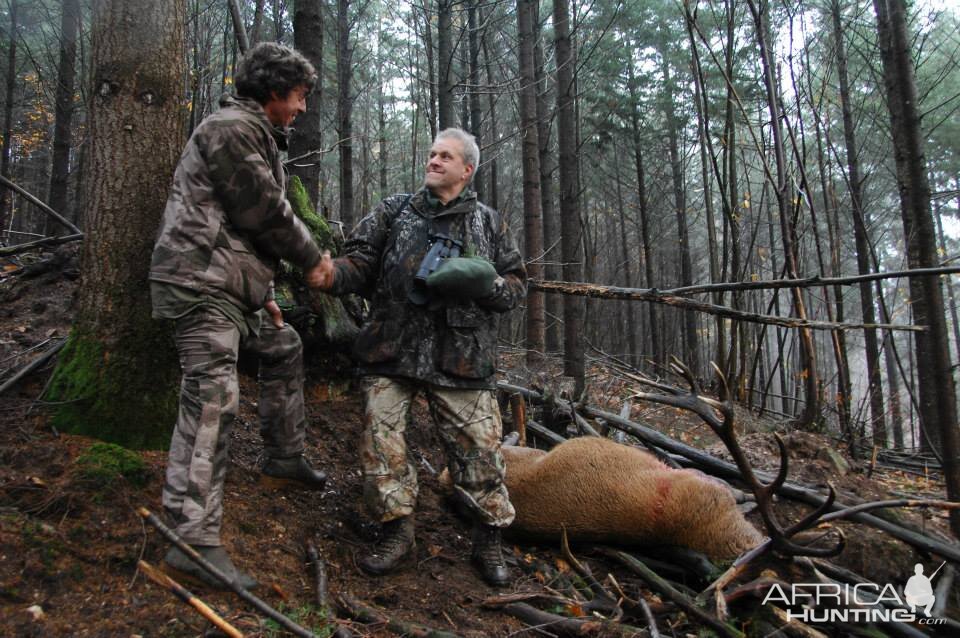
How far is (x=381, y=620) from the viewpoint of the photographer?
100 inches

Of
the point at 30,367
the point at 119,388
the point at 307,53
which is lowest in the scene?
the point at 119,388

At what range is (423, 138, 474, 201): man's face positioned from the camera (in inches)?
137

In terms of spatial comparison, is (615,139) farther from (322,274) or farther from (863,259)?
(322,274)

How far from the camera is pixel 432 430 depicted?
4980mm

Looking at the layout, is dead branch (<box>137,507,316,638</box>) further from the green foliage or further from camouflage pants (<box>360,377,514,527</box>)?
camouflage pants (<box>360,377,514,527</box>)

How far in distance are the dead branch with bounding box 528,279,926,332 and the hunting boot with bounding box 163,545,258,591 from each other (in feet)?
9.31

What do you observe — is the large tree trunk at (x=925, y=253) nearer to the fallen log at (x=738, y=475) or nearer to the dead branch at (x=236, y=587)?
the fallen log at (x=738, y=475)

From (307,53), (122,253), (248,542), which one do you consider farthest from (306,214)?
(307,53)

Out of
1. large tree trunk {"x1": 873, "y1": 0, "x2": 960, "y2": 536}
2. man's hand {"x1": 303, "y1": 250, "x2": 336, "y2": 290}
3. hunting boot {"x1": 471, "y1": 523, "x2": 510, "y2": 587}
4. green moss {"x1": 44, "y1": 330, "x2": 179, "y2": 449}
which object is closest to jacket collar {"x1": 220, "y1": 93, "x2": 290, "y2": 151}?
man's hand {"x1": 303, "y1": 250, "x2": 336, "y2": 290}

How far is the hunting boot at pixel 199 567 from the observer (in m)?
2.41

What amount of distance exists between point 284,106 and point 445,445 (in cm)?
193

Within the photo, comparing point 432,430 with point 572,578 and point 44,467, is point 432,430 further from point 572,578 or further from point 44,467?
point 44,467

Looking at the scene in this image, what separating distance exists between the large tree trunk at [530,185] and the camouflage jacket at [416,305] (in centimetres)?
568

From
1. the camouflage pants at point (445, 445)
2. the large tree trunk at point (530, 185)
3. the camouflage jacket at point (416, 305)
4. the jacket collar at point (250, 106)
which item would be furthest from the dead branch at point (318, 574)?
the large tree trunk at point (530, 185)
